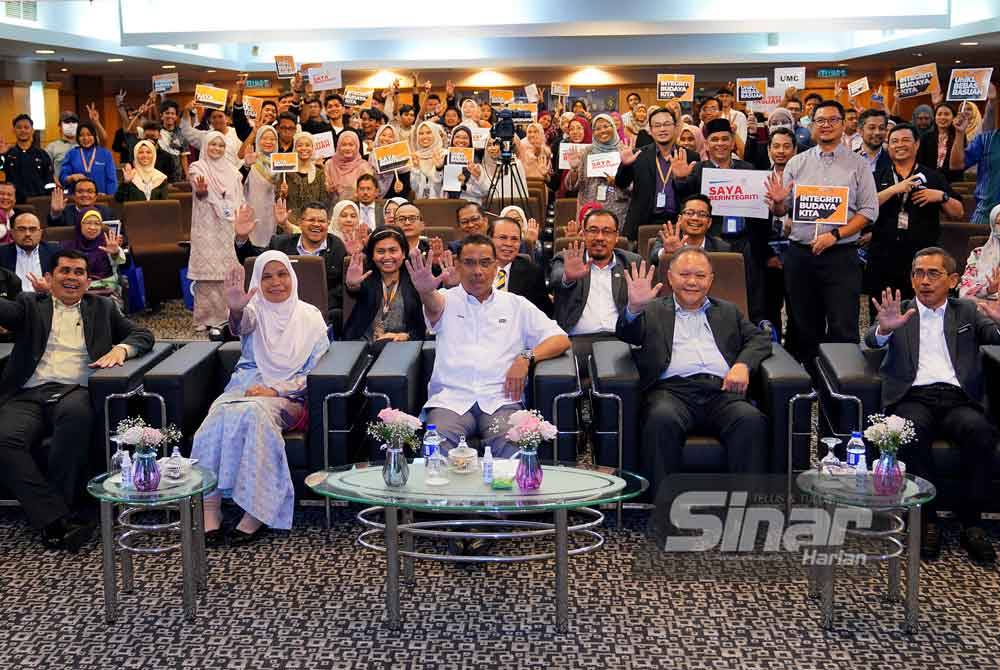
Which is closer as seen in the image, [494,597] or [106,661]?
[106,661]

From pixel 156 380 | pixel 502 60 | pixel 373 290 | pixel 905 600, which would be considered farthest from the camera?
pixel 502 60

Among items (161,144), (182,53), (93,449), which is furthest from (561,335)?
(182,53)

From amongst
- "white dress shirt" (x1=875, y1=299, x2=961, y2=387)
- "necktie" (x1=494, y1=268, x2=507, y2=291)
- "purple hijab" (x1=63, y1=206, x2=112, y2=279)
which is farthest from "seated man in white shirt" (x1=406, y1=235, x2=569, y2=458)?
"purple hijab" (x1=63, y1=206, x2=112, y2=279)

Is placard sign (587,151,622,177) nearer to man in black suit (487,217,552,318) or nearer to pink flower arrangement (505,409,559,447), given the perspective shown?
man in black suit (487,217,552,318)

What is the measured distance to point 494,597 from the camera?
425 centimetres

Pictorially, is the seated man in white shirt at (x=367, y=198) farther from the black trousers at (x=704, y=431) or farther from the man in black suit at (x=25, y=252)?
the black trousers at (x=704, y=431)

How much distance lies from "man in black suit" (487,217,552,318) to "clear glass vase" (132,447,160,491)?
8.18ft

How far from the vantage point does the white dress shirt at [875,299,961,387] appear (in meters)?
4.89

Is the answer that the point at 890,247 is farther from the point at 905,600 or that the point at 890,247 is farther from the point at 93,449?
the point at 93,449

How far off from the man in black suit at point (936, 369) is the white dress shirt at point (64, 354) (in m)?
3.42

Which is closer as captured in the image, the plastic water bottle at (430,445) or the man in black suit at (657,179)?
the plastic water bottle at (430,445)

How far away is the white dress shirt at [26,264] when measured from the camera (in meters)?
7.40

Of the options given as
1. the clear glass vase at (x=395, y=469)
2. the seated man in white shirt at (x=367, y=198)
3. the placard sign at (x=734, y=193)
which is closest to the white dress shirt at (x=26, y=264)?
the seated man in white shirt at (x=367, y=198)

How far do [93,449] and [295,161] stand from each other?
12.6 feet
